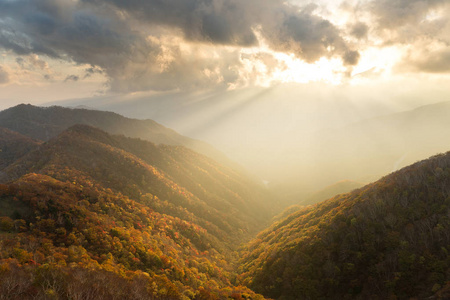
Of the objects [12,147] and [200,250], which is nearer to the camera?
[200,250]

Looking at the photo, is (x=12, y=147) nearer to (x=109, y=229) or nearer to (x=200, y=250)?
(x=109, y=229)

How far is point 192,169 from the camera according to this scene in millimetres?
138625

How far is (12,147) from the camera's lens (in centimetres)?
13088

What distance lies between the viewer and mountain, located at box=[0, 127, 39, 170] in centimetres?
11876

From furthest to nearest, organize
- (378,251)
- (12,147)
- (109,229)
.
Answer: (12,147) < (109,229) < (378,251)

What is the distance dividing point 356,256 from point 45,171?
295 feet

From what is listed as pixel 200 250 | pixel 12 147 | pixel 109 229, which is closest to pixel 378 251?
pixel 200 250

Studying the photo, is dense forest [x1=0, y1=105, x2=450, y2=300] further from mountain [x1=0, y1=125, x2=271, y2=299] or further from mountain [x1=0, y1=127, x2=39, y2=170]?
mountain [x1=0, y1=127, x2=39, y2=170]

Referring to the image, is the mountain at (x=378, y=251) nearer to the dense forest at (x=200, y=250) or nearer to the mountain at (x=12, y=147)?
the dense forest at (x=200, y=250)

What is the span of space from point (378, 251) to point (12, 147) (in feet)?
618

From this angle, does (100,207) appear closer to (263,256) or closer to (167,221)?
(167,221)

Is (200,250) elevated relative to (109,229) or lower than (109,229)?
lower

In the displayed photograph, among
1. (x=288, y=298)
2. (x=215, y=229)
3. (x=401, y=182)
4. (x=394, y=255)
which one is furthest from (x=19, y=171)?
(x=401, y=182)

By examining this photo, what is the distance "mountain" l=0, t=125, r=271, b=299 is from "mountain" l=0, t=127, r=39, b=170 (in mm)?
39749
